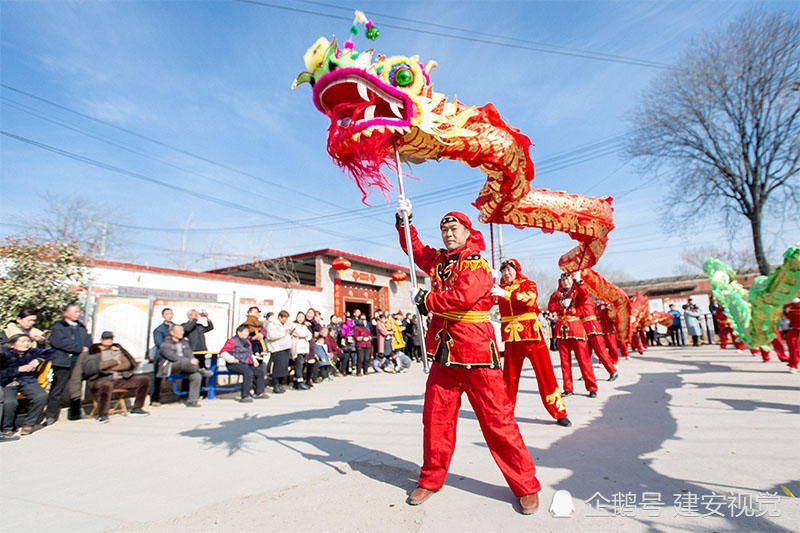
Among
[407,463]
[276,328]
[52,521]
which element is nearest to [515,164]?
[407,463]

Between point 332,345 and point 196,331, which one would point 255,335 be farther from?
point 332,345

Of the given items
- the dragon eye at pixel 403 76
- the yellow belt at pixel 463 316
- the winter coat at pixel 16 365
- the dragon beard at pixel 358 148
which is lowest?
the winter coat at pixel 16 365

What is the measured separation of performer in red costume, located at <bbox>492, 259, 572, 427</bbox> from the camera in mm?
4426

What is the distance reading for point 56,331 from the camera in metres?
5.70

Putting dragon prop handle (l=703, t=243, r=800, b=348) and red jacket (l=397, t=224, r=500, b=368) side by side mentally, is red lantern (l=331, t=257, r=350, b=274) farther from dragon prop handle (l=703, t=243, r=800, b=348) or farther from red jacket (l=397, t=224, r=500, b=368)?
red jacket (l=397, t=224, r=500, b=368)

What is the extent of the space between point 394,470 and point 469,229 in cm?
196

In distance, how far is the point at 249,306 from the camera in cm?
1138

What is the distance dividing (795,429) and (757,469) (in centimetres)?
A: 142

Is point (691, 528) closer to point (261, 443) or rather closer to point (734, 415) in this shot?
point (734, 415)

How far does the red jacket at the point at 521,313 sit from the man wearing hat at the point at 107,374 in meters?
5.37

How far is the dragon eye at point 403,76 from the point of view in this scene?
3369 mm

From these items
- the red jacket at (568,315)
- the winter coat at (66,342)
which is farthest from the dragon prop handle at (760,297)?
the winter coat at (66,342)

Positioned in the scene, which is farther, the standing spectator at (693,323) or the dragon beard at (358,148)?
the standing spectator at (693,323)

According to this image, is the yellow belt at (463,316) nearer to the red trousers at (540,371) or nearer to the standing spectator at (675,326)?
the red trousers at (540,371)
